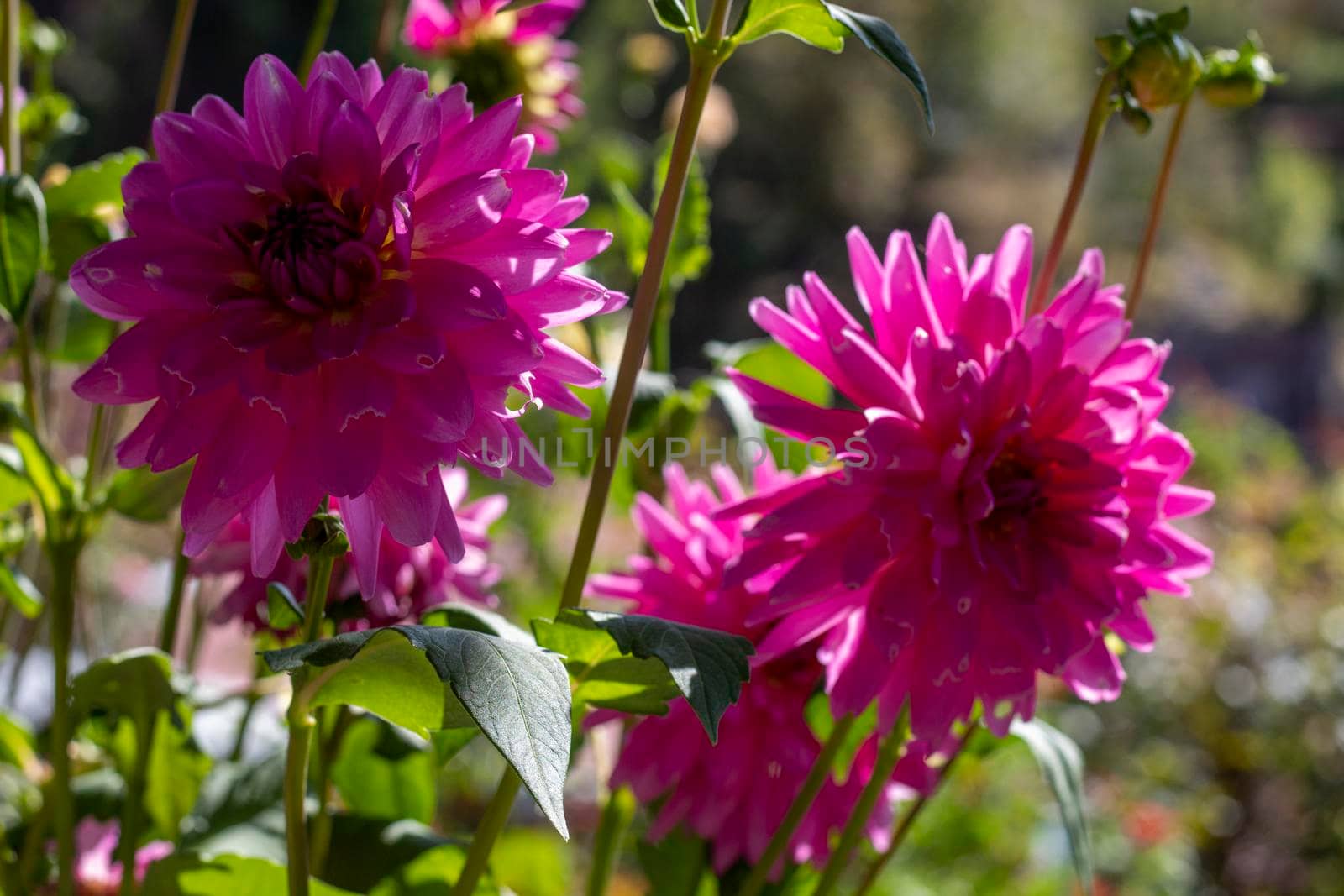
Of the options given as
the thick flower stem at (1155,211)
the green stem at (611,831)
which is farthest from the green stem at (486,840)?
the thick flower stem at (1155,211)

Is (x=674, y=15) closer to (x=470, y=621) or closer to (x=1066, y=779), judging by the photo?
(x=470, y=621)

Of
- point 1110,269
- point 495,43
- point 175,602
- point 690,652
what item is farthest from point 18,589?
point 1110,269

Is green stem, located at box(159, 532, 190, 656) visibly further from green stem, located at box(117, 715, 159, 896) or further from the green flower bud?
the green flower bud

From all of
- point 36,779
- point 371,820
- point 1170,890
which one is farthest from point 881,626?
point 1170,890

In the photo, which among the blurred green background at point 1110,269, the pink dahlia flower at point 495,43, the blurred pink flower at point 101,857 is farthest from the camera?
the blurred green background at point 1110,269

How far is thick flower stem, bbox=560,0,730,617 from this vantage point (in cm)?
29

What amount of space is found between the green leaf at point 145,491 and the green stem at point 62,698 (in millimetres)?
27

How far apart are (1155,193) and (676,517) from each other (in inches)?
7.6

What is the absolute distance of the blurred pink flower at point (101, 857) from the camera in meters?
0.45

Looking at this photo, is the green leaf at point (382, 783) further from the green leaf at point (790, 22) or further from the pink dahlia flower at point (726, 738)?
the green leaf at point (790, 22)

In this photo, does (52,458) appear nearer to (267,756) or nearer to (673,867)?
(267,756)

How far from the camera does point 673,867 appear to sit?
0.45 m

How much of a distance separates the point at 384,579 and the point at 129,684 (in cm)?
7

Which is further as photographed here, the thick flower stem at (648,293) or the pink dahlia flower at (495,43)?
the pink dahlia flower at (495,43)
